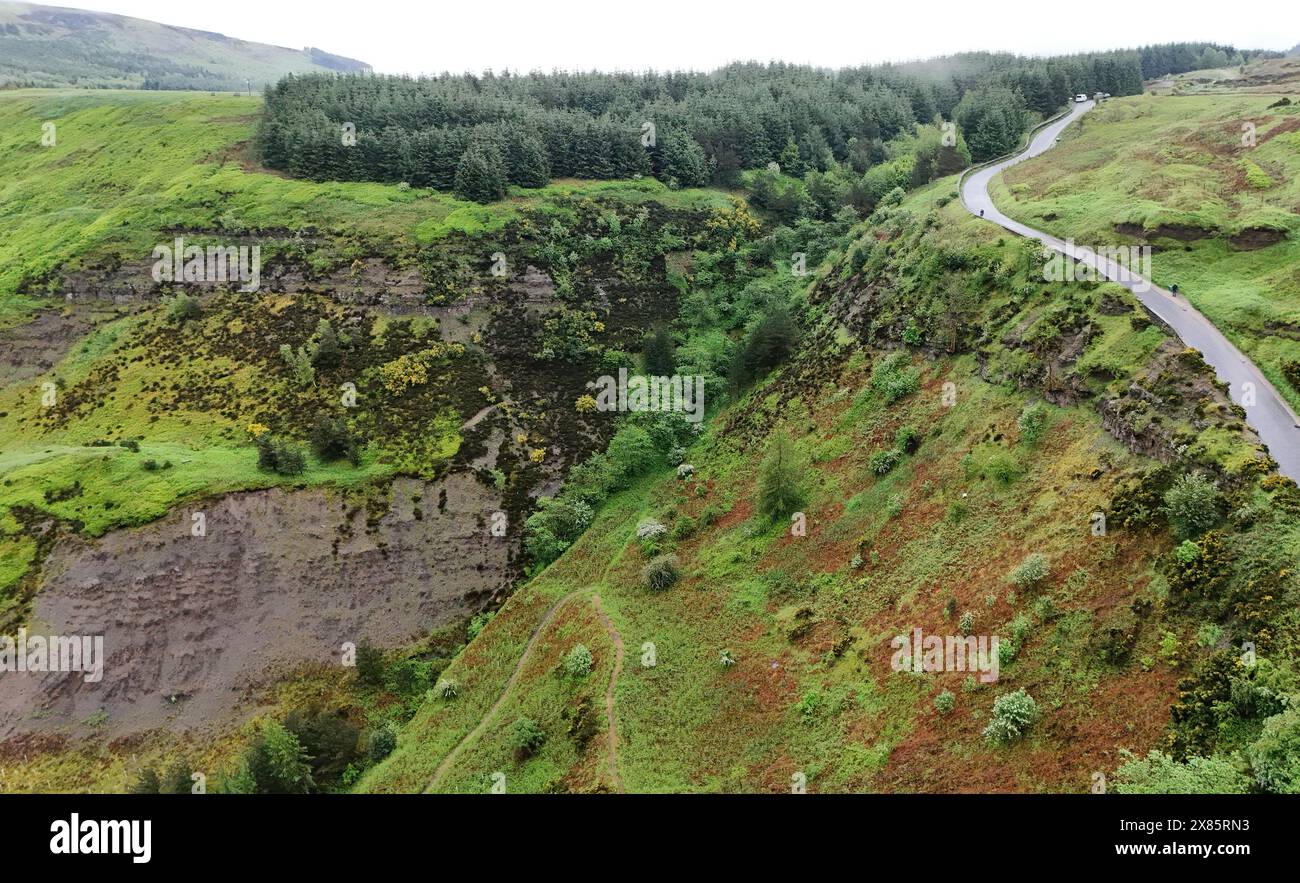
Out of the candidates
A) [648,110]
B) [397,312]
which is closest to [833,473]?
[397,312]

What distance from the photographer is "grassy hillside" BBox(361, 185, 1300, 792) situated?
21.9 m

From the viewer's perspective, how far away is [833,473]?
1684 inches

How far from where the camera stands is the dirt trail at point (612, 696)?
96.0 feet

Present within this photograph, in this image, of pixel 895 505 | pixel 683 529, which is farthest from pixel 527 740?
pixel 895 505

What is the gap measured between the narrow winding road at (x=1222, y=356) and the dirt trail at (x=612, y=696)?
2746cm

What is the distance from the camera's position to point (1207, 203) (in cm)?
4503

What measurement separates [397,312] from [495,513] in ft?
78.5

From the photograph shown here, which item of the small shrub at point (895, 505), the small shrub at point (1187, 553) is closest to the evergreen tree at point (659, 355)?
the small shrub at point (895, 505)

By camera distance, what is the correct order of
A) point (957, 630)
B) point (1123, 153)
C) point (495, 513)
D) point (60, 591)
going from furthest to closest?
point (1123, 153) → point (495, 513) → point (60, 591) → point (957, 630)

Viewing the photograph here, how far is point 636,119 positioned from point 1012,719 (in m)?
95.6

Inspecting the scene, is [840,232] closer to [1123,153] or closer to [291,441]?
[1123,153]

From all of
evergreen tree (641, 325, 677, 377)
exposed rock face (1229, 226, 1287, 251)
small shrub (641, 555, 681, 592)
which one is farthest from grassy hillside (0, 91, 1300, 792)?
→ exposed rock face (1229, 226, 1287, 251)

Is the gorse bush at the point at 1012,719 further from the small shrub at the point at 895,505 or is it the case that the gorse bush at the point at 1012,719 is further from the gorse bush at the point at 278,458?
the gorse bush at the point at 278,458

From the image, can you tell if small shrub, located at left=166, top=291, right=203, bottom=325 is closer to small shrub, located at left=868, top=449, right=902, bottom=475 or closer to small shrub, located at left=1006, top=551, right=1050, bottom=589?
small shrub, located at left=868, top=449, right=902, bottom=475
